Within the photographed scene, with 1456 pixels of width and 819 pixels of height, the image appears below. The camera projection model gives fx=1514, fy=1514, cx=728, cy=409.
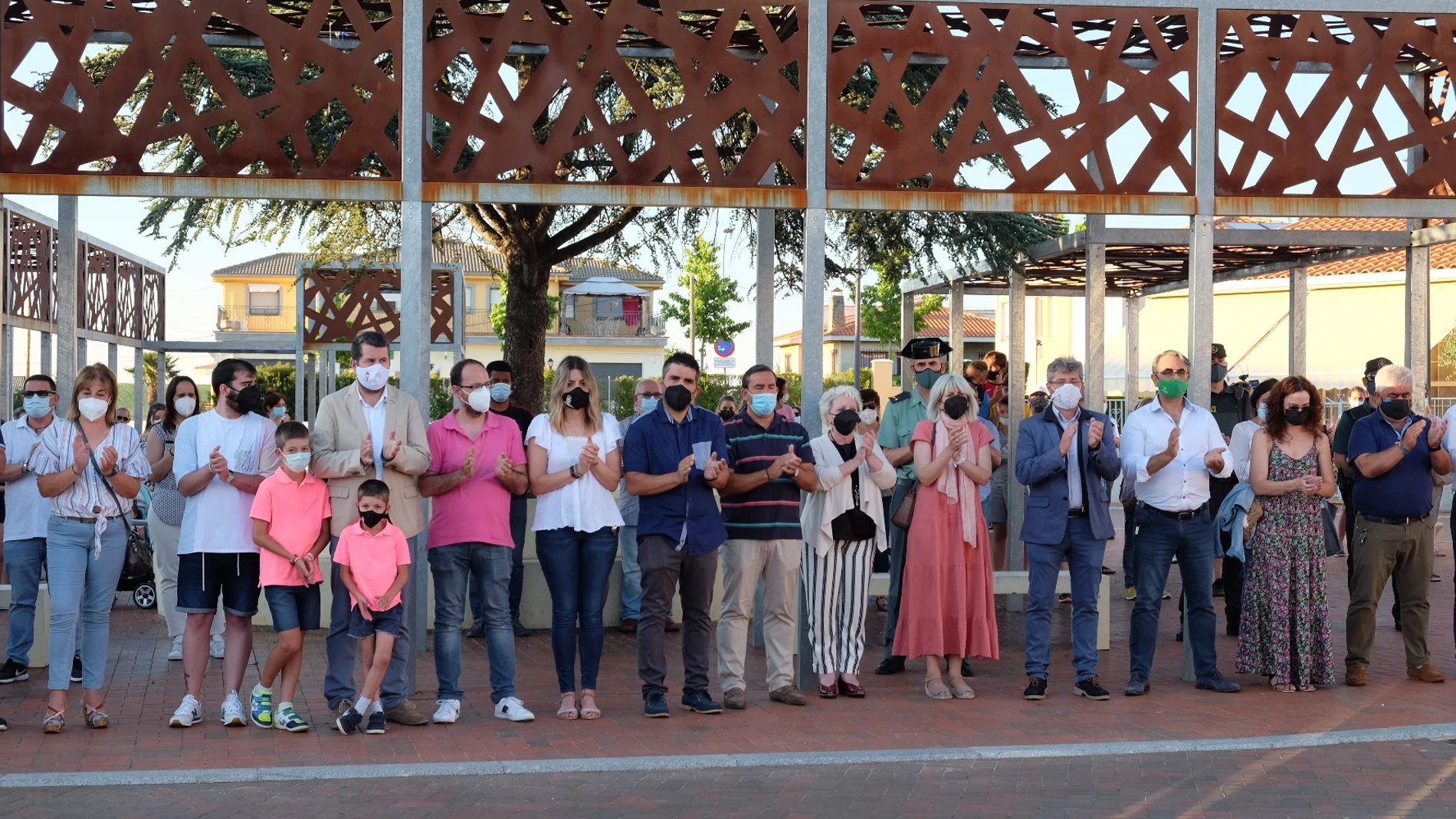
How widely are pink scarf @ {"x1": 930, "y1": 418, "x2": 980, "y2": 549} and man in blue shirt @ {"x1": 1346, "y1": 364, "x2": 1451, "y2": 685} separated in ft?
7.62

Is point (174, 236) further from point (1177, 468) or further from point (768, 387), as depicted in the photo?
point (1177, 468)

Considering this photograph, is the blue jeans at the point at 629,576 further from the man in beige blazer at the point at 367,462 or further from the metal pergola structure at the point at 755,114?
the man in beige blazer at the point at 367,462

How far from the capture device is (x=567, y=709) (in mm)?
7805

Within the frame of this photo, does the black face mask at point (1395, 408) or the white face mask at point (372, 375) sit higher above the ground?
the white face mask at point (372, 375)

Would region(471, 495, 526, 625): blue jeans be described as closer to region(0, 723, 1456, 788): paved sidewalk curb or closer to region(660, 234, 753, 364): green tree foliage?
region(0, 723, 1456, 788): paved sidewalk curb

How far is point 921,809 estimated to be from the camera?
602 cm

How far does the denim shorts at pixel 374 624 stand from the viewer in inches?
291

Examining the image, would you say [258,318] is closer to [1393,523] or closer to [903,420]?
[903,420]

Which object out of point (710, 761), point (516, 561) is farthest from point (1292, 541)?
point (516, 561)

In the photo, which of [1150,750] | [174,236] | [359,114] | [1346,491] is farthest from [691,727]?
[174,236]

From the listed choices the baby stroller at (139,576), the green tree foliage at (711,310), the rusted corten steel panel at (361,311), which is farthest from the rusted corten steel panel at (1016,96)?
the green tree foliage at (711,310)

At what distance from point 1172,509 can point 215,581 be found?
5.14m

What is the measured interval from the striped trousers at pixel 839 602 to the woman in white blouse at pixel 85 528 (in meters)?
3.68

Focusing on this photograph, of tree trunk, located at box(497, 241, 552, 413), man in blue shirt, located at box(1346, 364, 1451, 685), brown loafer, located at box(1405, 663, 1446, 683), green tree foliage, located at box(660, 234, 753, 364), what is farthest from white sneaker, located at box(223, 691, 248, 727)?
green tree foliage, located at box(660, 234, 753, 364)
